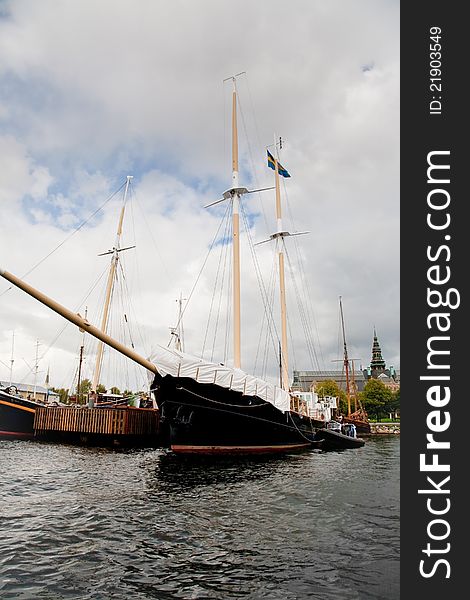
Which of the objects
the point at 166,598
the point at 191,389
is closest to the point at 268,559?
the point at 166,598

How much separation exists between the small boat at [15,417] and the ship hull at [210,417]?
71.3 ft

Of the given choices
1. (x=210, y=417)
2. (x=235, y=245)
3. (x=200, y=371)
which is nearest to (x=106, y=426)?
(x=210, y=417)

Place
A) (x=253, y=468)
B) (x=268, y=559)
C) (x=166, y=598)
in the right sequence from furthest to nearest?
(x=253, y=468)
(x=268, y=559)
(x=166, y=598)

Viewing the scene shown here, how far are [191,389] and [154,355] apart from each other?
2.64 m

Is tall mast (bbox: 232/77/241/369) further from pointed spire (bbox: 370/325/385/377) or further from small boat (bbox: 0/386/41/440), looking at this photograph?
pointed spire (bbox: 370/325/385/377)

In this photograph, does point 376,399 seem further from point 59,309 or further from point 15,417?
point 59,309

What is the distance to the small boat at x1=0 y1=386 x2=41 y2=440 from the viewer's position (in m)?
39.4

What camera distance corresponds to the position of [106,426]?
3512cm

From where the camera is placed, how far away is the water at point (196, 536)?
282 inches

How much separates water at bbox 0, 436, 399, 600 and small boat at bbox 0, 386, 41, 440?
2382cm

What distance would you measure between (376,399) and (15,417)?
82750mm

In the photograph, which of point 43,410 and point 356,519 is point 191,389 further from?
point 43,410

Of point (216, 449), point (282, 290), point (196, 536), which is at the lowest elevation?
point (216, 449)

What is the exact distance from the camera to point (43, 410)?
40.2 meters
